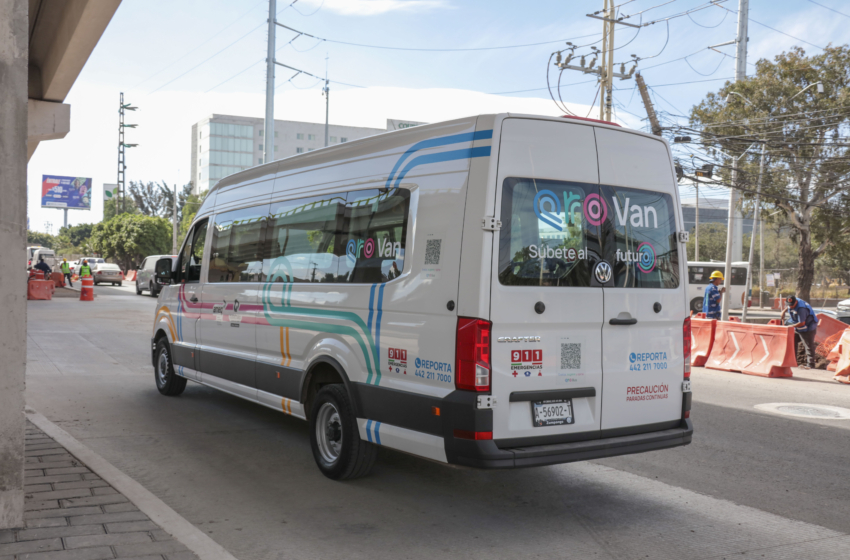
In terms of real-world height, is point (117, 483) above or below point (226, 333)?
below

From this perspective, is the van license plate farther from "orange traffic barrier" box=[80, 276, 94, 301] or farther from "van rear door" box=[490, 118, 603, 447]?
"orange traffic barrier" box=[80, 276, 94, 301]

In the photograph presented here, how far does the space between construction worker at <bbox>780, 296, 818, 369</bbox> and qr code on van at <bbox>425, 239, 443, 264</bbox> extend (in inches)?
451

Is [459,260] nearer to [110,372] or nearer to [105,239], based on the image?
[110,372]

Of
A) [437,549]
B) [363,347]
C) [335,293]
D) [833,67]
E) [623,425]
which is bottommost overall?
[437,549]

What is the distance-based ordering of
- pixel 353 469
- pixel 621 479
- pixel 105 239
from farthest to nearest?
pixel 105 239
pixel 621 479
pixel 353 469

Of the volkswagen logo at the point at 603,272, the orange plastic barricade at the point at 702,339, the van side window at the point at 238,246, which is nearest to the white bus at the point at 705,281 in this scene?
the orange plastic barricade at the point at 702,339

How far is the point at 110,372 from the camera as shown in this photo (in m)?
11.3

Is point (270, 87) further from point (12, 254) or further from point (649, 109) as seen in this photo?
point (12, 254)

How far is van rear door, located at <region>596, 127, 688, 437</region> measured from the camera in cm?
507

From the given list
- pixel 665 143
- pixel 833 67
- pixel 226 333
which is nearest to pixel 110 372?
pixel 226 333

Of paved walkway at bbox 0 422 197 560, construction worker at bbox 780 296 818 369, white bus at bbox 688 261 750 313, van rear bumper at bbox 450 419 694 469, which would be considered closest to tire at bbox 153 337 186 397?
paved walkway at bbox 0 422 197 560

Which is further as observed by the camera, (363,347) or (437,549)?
(363,347)

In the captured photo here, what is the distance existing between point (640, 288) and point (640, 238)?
0.37 meters

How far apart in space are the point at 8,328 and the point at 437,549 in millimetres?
2880
